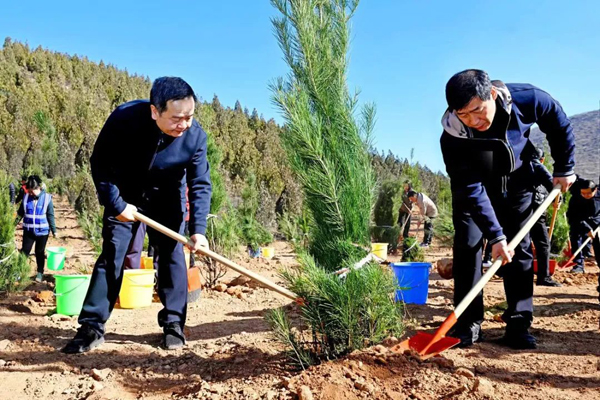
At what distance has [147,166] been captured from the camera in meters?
3.37

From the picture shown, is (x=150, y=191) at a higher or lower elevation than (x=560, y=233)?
higher

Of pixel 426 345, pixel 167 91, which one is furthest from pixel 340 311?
pixel 167 91

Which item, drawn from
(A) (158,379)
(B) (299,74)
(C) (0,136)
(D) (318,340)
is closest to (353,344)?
(D) (318,340)

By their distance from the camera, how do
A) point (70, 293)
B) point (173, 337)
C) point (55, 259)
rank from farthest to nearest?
1. point (55, 259)
2. point (70, 293)
3. point (173, 337)

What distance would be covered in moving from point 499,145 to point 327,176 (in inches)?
45.8

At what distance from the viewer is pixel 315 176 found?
2826 millimetres

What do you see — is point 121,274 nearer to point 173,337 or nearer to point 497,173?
point 173,337

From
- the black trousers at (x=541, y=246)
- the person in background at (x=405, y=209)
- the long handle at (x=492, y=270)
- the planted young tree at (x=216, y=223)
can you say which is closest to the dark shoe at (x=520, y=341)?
the long handle at (x=492, y=270)

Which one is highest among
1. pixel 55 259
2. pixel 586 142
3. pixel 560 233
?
pixel 586 142

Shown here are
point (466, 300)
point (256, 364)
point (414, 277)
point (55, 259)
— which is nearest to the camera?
point (466, 300)

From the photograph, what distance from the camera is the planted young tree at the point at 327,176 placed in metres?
2.66

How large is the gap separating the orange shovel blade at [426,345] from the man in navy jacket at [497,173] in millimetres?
612

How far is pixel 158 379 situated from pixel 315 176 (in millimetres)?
1543

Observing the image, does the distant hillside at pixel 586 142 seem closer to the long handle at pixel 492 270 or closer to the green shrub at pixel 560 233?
the green shrub at pixel 560 233
